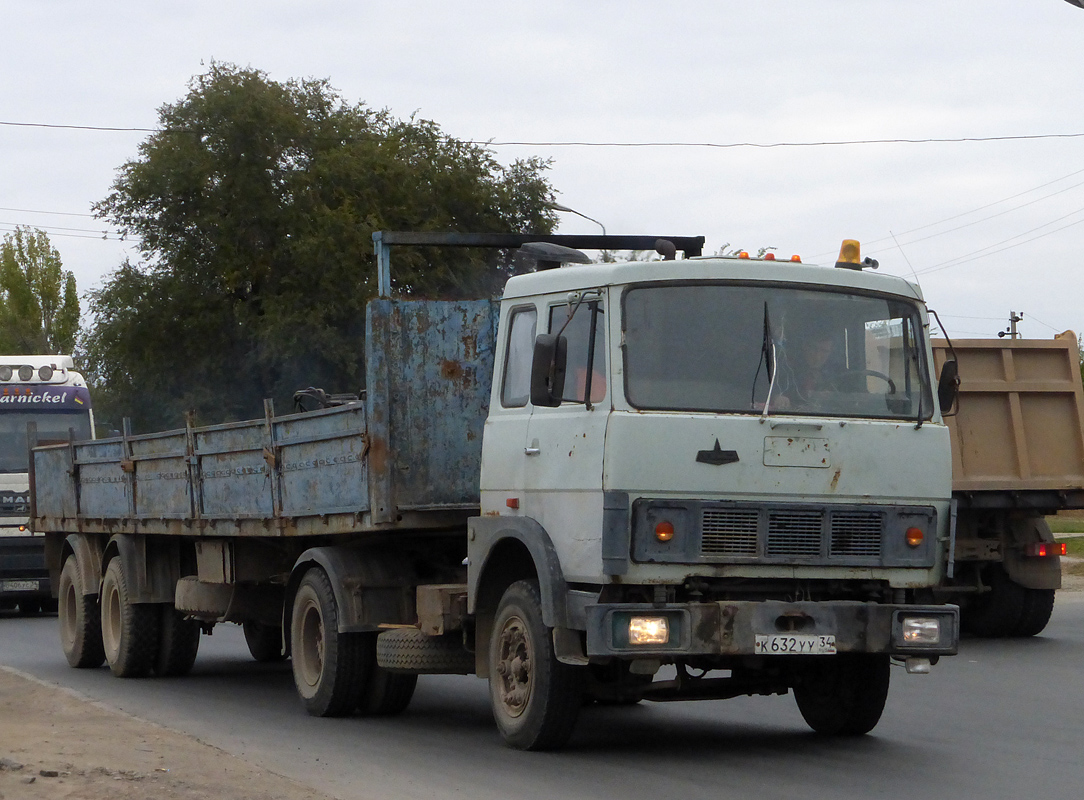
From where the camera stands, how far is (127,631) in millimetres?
13000

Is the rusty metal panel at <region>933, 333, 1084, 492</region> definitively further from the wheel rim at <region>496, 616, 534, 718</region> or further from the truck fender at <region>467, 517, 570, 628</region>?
the wheel rim at <region>496, 616, 534, 718</region>

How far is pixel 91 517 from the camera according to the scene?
14016 millimetres

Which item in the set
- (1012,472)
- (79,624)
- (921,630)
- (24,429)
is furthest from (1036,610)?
(24,429)

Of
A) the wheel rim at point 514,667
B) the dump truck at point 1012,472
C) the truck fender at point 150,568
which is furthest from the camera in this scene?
the dump truck at point 1012,472

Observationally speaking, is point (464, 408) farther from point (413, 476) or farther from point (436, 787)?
point (436, 787)

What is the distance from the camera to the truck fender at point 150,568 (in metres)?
12.9

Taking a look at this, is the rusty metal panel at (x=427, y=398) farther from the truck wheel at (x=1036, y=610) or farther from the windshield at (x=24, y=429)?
the windshield at (x=24, y=429)

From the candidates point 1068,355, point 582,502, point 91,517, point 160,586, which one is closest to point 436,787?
point 582,502

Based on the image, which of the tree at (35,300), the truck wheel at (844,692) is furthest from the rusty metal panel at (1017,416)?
the tree at (35,300)

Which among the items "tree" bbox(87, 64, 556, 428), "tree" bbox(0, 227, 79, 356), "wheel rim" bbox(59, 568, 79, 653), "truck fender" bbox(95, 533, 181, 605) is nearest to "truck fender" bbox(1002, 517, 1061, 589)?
"truck fender" bbox(95, 533, 181, 605)

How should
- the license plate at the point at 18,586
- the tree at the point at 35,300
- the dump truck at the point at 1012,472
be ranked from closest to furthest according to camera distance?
the dump truck at the point at 1012,472 → the license plate at the point at 18,586 → the tree at the point at 35,300

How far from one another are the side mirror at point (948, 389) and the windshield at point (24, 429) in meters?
14.4

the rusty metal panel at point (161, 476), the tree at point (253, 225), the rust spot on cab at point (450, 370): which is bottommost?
the rusty metal panel at point (161, 476)

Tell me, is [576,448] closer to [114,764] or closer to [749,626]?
[749,626]
